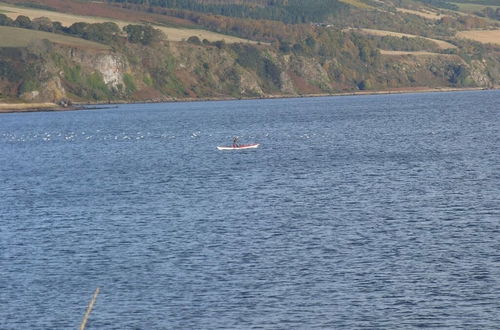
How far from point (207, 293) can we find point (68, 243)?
14.4 metres

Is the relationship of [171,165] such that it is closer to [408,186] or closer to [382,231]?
[408,186]

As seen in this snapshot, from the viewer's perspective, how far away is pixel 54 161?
110 metres

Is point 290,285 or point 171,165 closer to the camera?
point 290,285

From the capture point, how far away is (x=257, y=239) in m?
55.9

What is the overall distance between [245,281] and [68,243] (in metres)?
14.0

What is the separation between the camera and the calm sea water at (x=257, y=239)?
42031 mm

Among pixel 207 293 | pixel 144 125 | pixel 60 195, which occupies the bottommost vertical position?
pixel 144 125

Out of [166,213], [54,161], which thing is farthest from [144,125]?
[166,213]

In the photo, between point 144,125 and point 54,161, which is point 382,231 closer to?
point 54,161

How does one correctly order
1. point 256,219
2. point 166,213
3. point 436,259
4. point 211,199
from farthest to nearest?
point 211,199, point 166,213, point 256,219, point 436,259

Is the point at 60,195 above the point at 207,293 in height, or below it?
below

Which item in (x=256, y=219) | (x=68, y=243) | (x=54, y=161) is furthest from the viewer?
(x=54, y=161)

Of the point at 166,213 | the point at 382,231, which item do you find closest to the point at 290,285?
the point at 382,231

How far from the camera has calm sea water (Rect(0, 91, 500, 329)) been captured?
42031 millimetres
